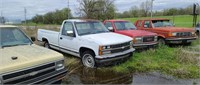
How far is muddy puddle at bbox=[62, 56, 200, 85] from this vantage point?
5180 millimetres

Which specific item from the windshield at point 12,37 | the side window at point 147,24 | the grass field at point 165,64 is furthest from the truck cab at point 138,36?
the windshield at point 12,37

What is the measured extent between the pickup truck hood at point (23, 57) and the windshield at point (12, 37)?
31 cm

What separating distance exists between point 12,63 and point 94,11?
2433 centimetres

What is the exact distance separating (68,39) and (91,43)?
1.37 meters

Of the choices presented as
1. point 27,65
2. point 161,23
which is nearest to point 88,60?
point 27,65

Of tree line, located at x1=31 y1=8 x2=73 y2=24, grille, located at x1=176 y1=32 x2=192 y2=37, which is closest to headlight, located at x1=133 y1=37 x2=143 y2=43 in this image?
grille, located at x1=176 y1=32 x2=192 y2=37

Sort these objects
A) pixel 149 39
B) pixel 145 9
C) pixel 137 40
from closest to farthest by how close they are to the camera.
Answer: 1. pixel 137 40
2. pixel 149 39
3. pixel 145 9

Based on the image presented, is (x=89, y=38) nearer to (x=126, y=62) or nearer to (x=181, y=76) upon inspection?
(x=126, y=62)

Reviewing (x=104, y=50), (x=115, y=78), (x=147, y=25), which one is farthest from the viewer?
(x=147, y=25)

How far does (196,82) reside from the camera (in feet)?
16.8

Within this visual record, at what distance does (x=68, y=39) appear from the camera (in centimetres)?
707

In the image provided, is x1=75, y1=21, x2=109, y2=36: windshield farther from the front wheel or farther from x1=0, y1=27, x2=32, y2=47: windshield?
x1=0, y1=27, x2=32, y2=47: windshield

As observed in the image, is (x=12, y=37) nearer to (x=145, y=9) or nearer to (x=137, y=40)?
(x=137, y=40)

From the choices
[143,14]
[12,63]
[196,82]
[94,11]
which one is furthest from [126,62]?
[143,14]
